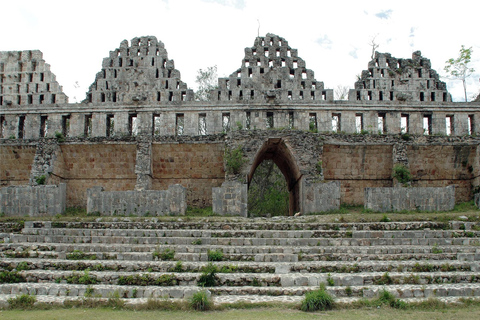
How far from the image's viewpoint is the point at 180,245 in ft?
41.9

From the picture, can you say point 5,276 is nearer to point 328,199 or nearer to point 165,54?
point 328,199

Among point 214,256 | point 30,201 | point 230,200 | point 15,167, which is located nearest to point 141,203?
point 230,200

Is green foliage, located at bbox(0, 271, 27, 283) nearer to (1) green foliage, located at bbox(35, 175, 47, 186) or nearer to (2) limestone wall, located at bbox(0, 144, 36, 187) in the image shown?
(1) green foliage, located at bbox(35, 175, 47, 186)

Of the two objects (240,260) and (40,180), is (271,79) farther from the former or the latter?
(240,260)

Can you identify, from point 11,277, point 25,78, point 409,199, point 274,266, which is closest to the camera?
point 274,266

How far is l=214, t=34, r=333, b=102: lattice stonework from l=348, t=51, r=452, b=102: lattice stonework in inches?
148

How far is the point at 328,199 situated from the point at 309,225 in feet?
11.1

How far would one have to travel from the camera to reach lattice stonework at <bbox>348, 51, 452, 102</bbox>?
27223mm

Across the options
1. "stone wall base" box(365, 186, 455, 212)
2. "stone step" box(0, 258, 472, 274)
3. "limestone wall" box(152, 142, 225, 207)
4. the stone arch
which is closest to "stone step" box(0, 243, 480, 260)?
"stone step" box(0, 258, 472, 274)

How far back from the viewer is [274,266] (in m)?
10.9

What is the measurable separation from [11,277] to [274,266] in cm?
680

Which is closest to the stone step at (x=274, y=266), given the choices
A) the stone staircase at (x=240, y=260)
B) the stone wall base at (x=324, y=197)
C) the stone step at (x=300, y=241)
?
the stone staircase at (x=240, y=260)

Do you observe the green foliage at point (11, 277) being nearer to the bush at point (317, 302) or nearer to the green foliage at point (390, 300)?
the bush at point (317, 302)

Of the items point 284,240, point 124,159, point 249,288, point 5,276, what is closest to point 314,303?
point 249,288
